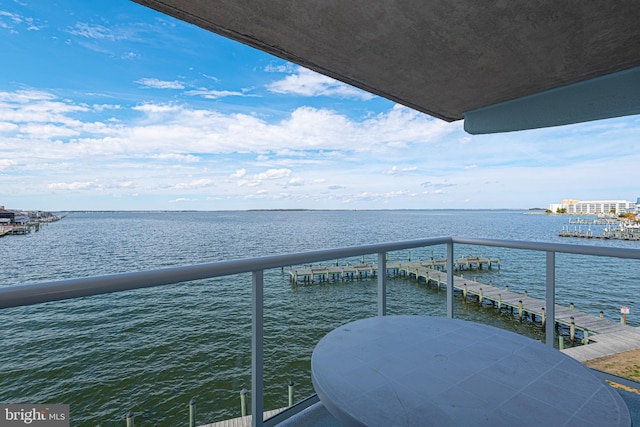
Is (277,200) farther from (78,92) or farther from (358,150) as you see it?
(78,92)

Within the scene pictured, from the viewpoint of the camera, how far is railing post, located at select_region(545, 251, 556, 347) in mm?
1834

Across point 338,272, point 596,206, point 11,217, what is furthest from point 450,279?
point 596,206

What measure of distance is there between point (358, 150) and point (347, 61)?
44729 millimetres

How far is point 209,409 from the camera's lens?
20.0ft

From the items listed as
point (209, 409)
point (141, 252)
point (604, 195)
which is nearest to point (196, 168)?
point (141, 252)

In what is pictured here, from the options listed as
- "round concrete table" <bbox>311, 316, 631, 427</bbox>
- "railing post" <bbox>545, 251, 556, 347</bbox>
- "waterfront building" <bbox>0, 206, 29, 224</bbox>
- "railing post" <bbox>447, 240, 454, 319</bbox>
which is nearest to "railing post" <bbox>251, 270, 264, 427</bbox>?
"round concrete table" <bbox>311, 316, 631, 427</bbox>

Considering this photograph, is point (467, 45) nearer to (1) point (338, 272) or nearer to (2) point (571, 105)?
(2) point (571, 105)

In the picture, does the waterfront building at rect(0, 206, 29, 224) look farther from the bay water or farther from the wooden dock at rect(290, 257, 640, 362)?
the wooden dock at rect(290, 257, 640, 362)

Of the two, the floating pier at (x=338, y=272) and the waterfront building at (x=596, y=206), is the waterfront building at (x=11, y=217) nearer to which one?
the floating pier at (x=338, y=272)

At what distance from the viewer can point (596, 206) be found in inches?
2450

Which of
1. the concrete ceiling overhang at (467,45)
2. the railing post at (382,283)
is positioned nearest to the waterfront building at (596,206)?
the concrete ceiling overhang at (467,45)

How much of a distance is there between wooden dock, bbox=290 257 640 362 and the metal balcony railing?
3.70 feet

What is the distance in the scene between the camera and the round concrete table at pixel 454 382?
2.31ft

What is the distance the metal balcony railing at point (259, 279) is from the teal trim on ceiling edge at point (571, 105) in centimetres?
69
